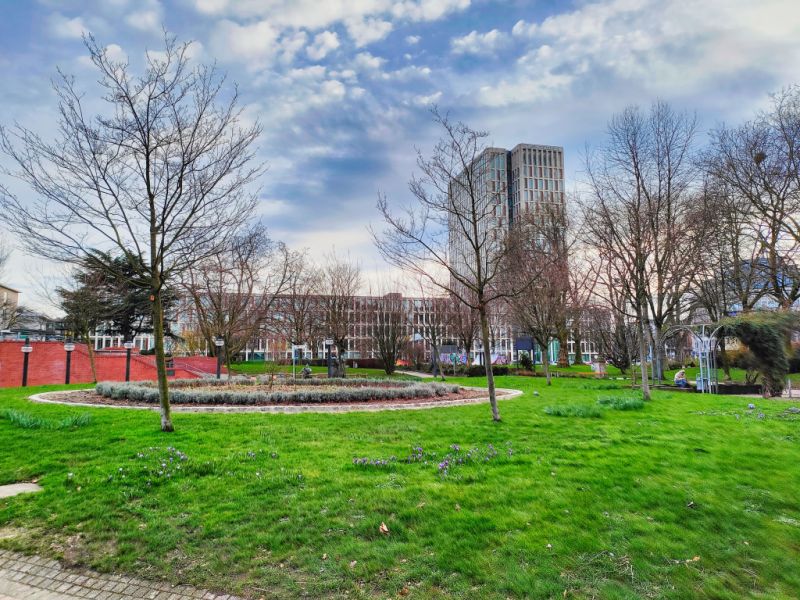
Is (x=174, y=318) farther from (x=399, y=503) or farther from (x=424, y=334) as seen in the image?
(x=399, y=503)

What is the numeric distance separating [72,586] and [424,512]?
3.00 meters

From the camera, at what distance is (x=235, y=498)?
198 inches

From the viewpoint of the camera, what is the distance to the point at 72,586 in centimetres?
360

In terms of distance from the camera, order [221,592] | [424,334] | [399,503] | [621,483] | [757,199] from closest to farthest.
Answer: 1. [221,592]
2. [399,503]
3. [621,483]
4. [757,199]
5. [424,334]

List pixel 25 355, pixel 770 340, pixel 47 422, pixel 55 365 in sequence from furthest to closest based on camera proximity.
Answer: pixel 55 365 → pixel 25 355 → pixel 47 422 → pixel 770 340

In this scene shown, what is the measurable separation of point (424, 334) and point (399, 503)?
2950cm

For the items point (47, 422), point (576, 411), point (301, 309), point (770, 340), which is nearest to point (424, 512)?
point (770, 340)

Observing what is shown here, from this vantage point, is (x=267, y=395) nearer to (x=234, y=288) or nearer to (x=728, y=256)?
(x=234, y=288)

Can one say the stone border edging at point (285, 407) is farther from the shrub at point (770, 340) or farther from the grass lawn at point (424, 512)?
the shrub at point (770, 340)

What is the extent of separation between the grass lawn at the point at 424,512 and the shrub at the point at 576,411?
6.78 ft

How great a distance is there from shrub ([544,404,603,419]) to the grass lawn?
207 centimetres

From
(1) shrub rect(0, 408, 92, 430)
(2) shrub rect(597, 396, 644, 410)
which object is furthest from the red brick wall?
(2) shrub rect(597, 396, 644, 410)

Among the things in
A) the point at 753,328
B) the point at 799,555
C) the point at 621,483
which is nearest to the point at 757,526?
the point at 799,555

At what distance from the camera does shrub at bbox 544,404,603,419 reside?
1014 cm
